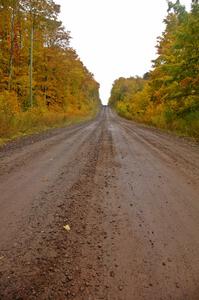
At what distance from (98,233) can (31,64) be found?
20.8 metres

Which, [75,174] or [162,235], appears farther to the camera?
[75,174]

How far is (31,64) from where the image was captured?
23109 mm

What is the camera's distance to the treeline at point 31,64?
1939 centimetres

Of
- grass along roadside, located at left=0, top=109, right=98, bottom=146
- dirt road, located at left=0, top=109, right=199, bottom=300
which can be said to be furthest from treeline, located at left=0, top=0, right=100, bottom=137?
dirt road, located at left=0, top=109, right=199, bottom=300

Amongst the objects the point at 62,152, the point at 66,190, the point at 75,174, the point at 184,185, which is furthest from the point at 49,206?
the point at 62,152

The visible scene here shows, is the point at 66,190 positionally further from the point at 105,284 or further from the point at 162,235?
the point at 105,284

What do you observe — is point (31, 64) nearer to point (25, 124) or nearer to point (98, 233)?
point (25, 124)

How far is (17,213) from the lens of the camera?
15.3 feet

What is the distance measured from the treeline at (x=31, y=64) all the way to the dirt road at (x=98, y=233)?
877 centimetres

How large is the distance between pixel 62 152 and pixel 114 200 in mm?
5160

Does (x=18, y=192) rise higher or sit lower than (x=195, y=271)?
lower

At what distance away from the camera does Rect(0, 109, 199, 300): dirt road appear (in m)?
2.94

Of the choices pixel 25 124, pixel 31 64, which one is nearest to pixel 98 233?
pixel 25 124

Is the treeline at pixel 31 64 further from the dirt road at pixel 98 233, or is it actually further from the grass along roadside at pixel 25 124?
the dirt road at pixel 98 233
